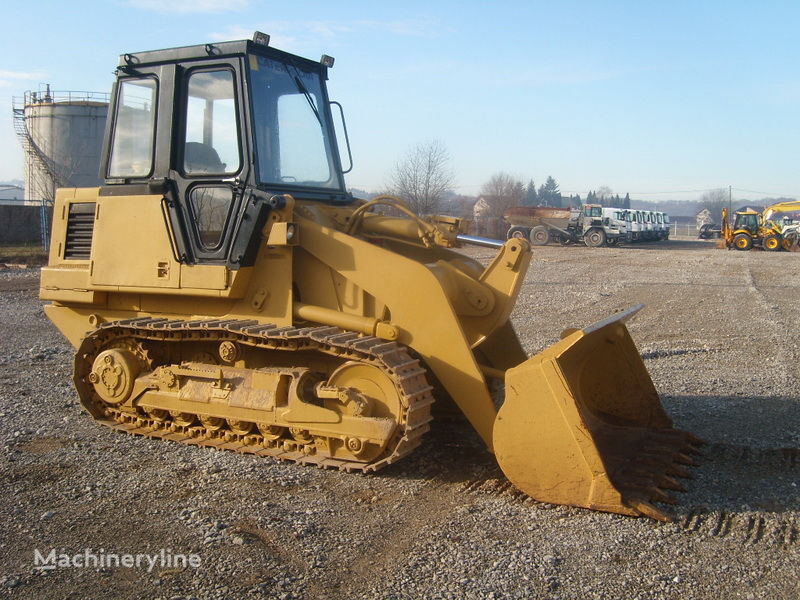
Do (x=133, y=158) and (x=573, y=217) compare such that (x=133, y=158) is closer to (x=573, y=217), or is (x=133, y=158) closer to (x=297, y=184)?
(x=297, y=184)

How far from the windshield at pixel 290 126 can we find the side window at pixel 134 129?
954mm

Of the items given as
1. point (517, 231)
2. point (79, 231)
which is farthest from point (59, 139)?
point (79, 231)

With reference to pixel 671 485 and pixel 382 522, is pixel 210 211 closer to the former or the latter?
pixel 382 522

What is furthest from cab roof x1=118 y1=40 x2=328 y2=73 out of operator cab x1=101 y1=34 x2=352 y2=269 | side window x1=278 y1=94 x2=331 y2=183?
side window x1=278 y1=94 x2=331 y2=183

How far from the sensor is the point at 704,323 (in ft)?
47.8

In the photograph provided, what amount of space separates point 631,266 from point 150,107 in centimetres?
2589

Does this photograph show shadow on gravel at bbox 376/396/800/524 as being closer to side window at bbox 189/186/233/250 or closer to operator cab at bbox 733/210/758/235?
side window at bbox 189/186/233/250

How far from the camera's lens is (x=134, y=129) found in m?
7.04

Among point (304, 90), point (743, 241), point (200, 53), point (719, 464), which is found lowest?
point (719, 464)

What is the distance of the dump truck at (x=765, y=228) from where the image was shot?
43.9 m

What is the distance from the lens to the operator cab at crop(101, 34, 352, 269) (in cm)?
646

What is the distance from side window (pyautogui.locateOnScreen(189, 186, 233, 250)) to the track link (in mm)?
693

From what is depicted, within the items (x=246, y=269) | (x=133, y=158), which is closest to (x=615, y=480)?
(x=246, y=269)

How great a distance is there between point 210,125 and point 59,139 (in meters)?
37.8
